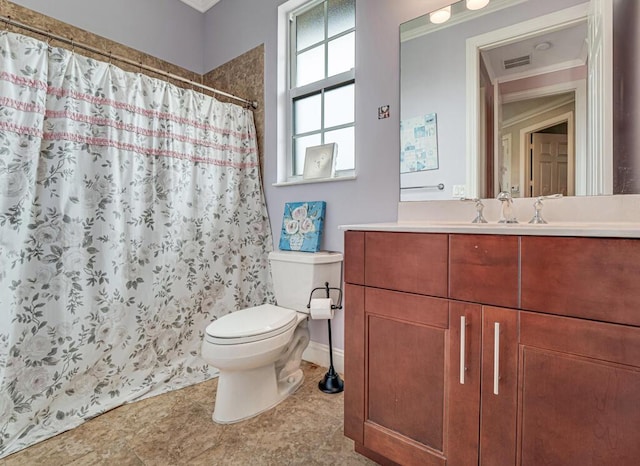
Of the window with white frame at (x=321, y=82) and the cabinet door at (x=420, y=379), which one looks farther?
the window with white frame at (x=321, y=82)

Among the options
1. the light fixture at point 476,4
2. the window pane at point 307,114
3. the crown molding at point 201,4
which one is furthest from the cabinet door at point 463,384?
the crown molding at point 201,4

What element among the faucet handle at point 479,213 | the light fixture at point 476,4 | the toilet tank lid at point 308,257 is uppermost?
the light fixture at point 476,4

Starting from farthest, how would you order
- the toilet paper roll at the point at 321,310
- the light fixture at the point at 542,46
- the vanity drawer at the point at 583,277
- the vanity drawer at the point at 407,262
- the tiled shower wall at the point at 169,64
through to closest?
the tiled shower wall at the point at 169,64
the toilet paper roll at the point at 321,310
the light fixture at the point at 542,46
the vanity drawer at the point at 407,262
the vanity drawer at the point at 583,277

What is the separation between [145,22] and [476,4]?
2313mm

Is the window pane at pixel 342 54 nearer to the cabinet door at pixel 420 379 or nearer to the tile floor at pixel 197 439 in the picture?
the cabinet door at pixel 420 379

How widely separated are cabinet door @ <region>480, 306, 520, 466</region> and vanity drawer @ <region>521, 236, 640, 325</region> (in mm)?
87

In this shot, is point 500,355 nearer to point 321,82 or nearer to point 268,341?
point 268,341

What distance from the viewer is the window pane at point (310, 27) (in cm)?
220

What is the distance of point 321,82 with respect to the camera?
6.90 ft

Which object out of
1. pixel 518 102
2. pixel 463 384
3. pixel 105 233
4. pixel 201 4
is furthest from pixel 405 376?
pixel 201 4

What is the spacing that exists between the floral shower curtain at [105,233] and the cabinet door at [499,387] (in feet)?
5.25

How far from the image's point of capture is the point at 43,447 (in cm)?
134

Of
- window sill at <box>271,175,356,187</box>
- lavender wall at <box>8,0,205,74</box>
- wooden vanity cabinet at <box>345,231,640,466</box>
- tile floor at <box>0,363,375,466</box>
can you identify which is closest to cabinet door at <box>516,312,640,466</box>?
wooden vanity cabinet at <box>345,231,640,466</box>

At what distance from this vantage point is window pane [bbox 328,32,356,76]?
201 cm
